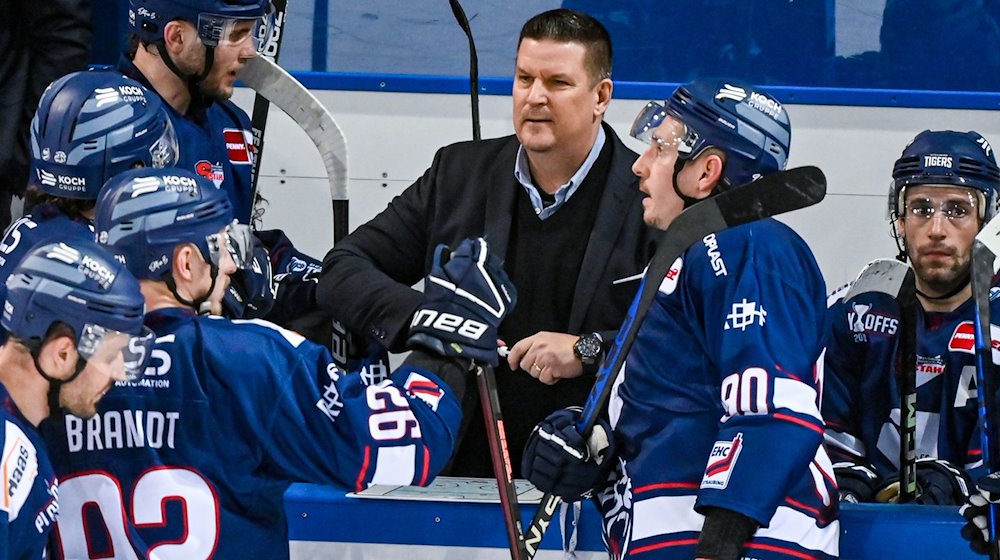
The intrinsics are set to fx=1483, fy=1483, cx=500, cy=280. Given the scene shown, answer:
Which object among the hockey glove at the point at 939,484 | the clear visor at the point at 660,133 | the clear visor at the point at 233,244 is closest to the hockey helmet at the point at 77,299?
the clear visor at the point at 233,244

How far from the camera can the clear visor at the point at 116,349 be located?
1.98m

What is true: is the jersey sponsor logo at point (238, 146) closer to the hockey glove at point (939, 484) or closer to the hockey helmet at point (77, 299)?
the hockey helmet at point (77, 299)

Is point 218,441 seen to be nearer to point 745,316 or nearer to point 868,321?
point 745,316

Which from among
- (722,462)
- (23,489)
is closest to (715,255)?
(722,462)

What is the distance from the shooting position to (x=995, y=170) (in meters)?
2.97

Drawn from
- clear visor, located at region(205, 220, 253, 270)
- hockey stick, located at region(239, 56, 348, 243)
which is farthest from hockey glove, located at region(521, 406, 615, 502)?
hockey stick, located at region(239, 56, 348, 243)

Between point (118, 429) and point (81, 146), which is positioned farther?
point (81, 146)

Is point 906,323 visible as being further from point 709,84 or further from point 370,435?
point 370,435

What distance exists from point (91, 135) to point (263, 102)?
1015mm

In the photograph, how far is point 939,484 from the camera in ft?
8.73

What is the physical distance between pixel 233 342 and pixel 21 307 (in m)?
0.33

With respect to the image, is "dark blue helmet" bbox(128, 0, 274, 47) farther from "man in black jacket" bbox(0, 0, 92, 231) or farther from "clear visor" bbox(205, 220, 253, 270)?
"clear visor" bbox(205, 220, 253, 270)

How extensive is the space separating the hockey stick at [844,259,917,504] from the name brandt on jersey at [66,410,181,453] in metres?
1.30

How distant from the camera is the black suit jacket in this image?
293 centimetres
